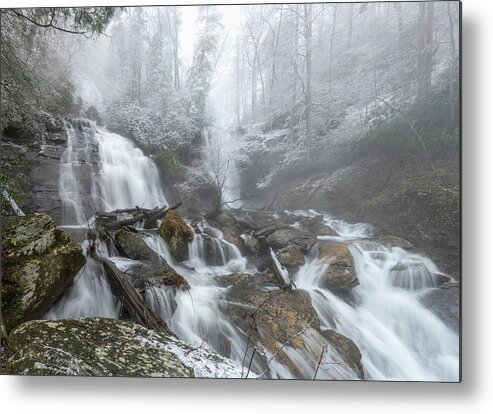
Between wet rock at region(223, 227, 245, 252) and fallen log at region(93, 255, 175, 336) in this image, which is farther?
wet rock at region(223, 227, 245, 252)

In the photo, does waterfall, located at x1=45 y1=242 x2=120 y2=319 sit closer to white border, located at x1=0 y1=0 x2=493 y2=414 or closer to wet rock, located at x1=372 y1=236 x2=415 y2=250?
white border, located at x1=0 y1=0 x2=493 y2=414

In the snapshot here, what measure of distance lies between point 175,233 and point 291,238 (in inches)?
25.7

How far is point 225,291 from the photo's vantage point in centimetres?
171

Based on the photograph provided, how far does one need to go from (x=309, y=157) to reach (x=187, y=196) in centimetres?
73

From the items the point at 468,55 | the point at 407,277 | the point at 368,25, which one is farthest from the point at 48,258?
the point at 468,55

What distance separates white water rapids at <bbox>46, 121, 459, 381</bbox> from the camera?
5.23 ft

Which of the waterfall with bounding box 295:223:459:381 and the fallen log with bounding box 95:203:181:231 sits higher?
the fallen log with bounding box 95:203:181:231

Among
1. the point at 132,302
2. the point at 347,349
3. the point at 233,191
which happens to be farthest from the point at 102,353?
the point at 347,349

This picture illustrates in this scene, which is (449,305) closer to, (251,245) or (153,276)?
(251,245)

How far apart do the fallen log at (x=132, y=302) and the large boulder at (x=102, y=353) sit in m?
0.03

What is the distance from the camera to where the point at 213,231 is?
5.76 ft

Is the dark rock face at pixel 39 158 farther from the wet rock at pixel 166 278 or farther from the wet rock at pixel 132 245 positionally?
the wet rock at pixel 166 278

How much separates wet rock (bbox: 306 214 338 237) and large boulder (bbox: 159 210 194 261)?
67 centimetres

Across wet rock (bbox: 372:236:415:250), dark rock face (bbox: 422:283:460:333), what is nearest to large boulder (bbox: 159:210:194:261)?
wet rock (bbox: 372:236:415:250)
